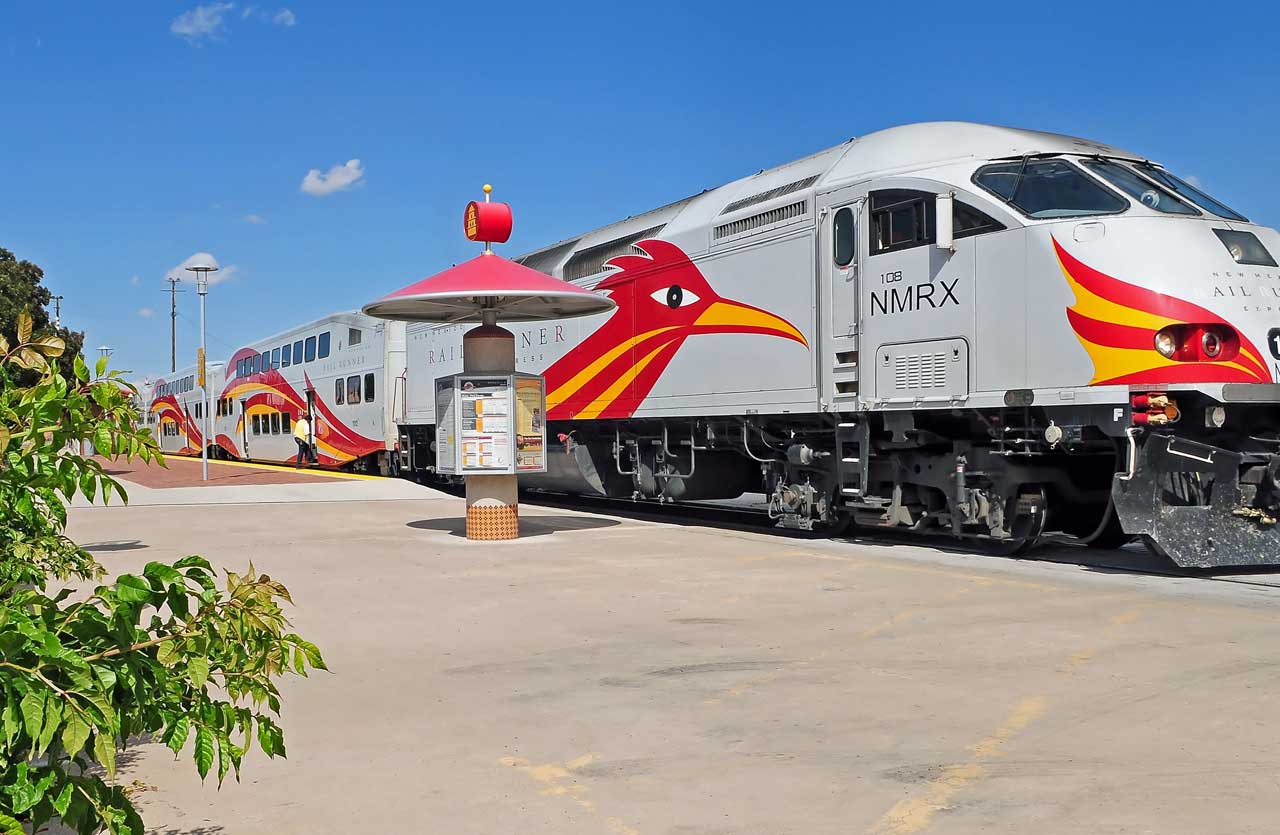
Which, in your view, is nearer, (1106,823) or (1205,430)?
(1106,823)

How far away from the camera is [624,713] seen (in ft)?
17.9

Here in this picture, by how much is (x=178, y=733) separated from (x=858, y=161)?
412 inches

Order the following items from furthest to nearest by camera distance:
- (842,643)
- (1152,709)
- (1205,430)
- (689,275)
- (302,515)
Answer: (302,515)
(689,275)
(1205,430)
(842,643)
(1152,709)

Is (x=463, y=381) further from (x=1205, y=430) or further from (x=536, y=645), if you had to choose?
(x=1205, y=430)

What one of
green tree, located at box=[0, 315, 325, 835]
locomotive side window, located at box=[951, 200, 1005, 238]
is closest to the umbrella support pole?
locomotive side window, located at box=[951, 200, 1005, 238]

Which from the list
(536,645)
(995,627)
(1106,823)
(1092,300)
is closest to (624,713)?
(536,645)

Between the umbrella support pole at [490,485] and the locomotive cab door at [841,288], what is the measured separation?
3.65 m

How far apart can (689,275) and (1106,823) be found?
36.3 feet

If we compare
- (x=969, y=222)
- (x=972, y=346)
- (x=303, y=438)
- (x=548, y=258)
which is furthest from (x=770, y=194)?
(x=303, y=438)

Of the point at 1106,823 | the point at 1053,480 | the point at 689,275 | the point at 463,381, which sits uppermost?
the point at 689,275

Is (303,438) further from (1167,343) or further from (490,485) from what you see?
(1167,343)

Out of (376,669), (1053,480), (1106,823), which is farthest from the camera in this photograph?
(1053,480)

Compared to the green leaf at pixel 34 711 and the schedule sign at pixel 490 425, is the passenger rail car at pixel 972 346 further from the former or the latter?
the green leaf at pixel 34 711

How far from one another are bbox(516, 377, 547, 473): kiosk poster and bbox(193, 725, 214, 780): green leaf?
10.3m
